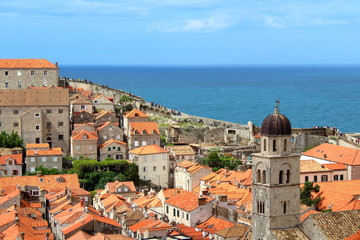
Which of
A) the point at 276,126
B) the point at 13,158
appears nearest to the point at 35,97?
the point at 13,158

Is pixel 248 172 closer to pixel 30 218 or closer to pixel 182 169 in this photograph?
pixel 182 169

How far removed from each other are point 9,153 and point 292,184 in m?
34.7

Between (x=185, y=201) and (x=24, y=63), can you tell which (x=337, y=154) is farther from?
(x=24, y=63)

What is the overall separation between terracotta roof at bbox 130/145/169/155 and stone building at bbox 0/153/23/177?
9.61m

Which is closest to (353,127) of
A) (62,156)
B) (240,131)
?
(240,131)

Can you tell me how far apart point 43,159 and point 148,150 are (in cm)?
872

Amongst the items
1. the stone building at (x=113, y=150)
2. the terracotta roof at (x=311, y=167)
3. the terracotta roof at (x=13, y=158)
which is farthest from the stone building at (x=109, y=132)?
the terracotta roof at (x=311, y=167)

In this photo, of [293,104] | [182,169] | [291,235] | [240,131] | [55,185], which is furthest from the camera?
[293,104]

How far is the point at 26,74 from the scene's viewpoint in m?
82.5

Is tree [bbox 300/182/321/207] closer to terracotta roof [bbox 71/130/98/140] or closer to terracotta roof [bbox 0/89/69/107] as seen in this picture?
terracotta roof [bbox 71/130/98/140]

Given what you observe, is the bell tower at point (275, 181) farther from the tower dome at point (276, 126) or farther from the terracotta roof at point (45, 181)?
the terracotta roof at point (45, 181)

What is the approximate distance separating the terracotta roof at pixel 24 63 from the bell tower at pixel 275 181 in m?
50.7

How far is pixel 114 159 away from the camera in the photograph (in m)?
67.6

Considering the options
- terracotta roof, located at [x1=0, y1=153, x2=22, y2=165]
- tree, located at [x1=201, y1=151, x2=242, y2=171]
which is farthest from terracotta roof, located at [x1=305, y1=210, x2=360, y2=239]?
terracotta roof, located at [x1=0, y1=153, x2=22, y2=165]
